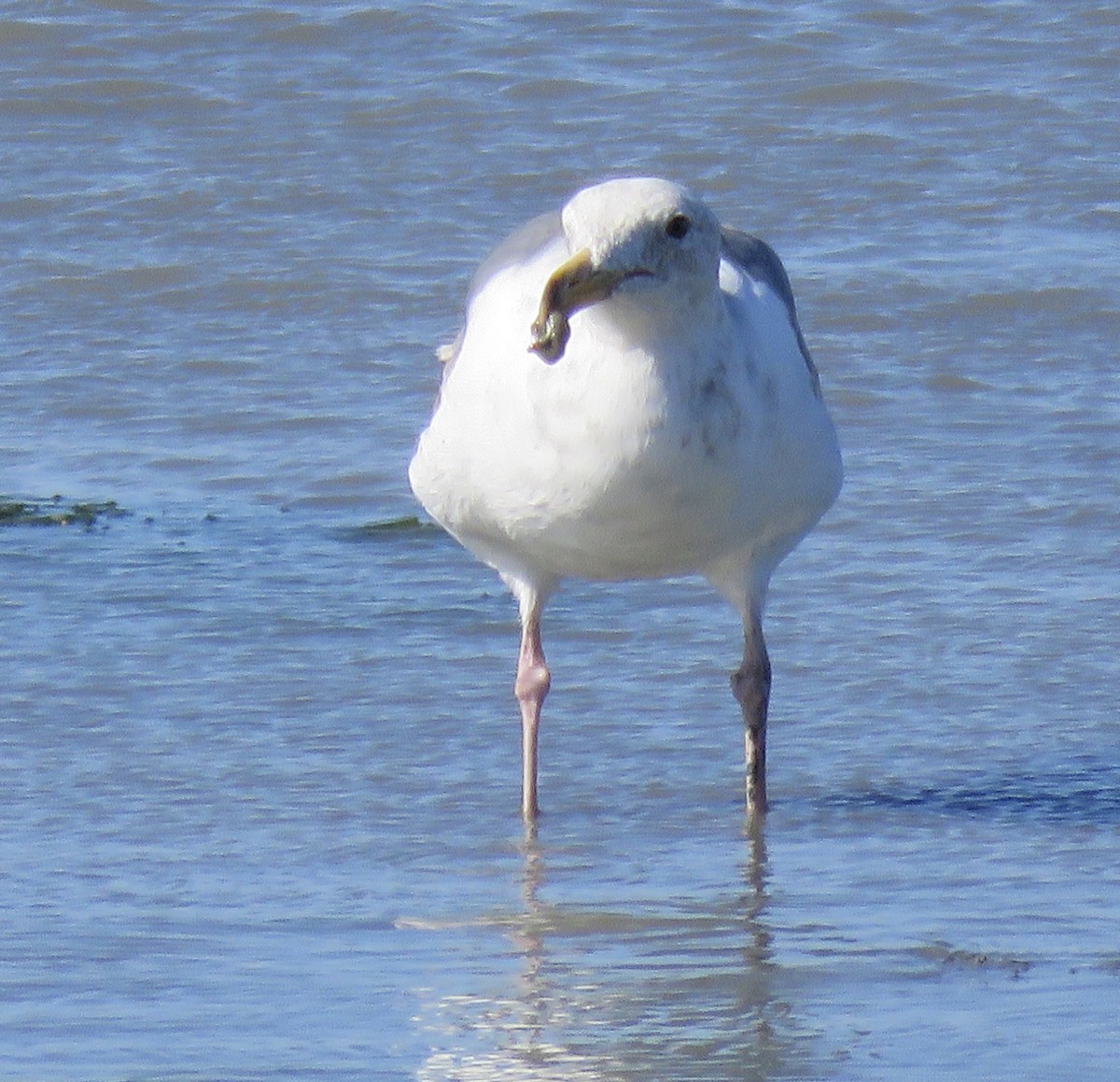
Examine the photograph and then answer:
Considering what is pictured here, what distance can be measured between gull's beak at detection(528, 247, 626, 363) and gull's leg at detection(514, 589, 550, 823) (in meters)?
1.18

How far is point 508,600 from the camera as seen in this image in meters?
6.62

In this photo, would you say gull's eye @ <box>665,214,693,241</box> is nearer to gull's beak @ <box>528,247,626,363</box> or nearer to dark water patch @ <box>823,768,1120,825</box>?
gull's beak @ <box>528,247,626,363</box>

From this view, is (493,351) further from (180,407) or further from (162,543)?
(180,407)

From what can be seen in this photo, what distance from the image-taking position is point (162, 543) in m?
7.05

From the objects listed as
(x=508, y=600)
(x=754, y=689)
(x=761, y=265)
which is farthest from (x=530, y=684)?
(x=508, y=600)

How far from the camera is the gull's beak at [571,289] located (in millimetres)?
4340

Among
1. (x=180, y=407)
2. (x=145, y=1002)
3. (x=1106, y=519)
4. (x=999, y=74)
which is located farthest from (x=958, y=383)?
(x=145, y=1002)

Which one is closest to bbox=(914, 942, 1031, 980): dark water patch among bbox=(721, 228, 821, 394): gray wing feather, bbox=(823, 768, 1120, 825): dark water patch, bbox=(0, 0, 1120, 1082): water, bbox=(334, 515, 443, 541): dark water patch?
bbox=(0, 0, 1120, 1082): water

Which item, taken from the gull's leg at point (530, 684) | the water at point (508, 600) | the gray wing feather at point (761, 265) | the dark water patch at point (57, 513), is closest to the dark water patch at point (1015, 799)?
the water at point (508, 600)

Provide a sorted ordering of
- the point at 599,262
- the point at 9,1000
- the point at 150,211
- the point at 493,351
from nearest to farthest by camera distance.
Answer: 1. the point at 9,1000
2. the point at 599,262
3. the point at 493,351
4. the point at 150,211

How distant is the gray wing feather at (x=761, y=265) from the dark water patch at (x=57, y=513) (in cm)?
231

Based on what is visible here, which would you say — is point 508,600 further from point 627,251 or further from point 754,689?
point 627,251

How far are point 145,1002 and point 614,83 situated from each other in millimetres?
7683

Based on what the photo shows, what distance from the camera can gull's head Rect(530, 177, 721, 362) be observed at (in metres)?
4.35
